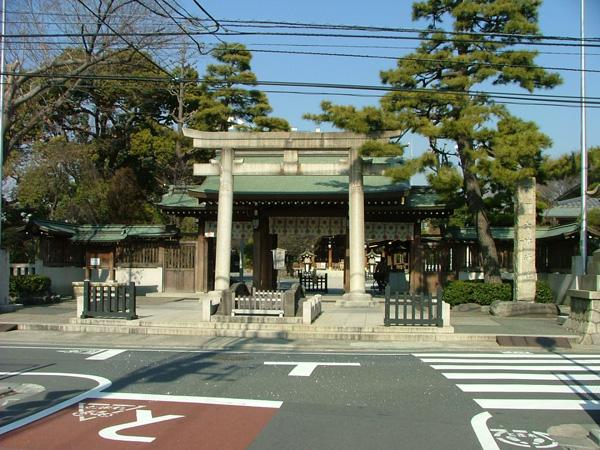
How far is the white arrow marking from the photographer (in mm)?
6629

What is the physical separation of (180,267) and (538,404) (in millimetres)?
22041

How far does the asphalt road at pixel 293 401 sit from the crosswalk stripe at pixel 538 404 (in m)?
0.02

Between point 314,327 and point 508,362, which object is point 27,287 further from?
point 508,362

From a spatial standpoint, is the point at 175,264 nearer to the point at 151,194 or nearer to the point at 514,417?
the point at 151,194

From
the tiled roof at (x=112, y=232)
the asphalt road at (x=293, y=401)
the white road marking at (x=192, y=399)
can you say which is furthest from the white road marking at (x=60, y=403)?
the tiled roof at (x=112, y=232)

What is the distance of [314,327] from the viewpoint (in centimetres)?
1658

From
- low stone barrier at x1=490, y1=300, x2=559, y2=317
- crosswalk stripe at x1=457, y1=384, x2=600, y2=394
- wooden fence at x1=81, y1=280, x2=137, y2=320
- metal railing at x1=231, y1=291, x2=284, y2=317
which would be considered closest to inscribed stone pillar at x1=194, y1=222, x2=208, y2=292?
wooden fence at x1=81, y1=280, x2=137, y2=320

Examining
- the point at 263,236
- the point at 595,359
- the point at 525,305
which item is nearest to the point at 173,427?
the point at 595,359

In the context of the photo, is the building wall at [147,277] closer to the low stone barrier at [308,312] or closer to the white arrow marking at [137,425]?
the low stone barrier at [308,312]

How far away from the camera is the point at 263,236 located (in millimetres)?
27656

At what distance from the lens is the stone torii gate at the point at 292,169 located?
2175 cm

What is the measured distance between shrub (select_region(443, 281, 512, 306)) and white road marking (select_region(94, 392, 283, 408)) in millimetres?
14718

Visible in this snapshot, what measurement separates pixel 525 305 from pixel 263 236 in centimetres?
1206

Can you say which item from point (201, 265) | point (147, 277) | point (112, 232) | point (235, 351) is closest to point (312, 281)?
point (201, 265)
